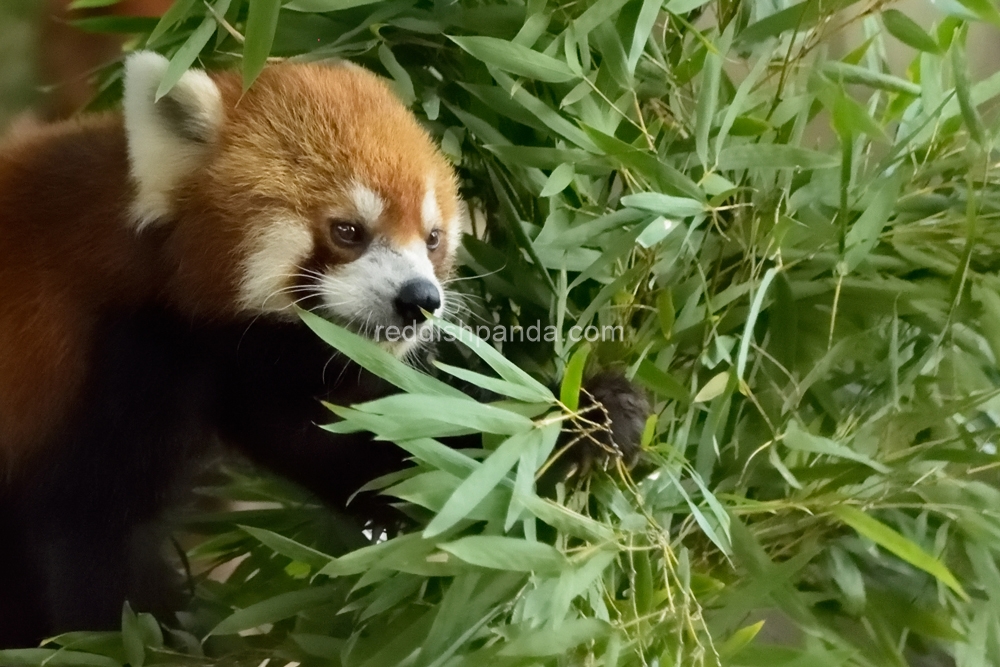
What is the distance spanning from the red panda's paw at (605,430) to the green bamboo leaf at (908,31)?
0.58 metres

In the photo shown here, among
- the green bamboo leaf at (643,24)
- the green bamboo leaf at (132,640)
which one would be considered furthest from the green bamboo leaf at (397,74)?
the green bamboo leaf at (132,640)

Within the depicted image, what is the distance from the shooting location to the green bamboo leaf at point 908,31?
43.6 inches

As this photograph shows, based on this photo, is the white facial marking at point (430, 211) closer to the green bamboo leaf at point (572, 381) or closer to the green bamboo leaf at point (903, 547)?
the green bamboo leaf at point (572, 381)

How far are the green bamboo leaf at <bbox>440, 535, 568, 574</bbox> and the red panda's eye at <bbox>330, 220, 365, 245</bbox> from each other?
19.9 inches

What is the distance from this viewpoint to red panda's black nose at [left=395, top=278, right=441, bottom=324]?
3.79ft

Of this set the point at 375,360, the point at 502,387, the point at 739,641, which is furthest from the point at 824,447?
the point at 375,360

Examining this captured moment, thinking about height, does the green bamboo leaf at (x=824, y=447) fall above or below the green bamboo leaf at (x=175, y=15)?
below

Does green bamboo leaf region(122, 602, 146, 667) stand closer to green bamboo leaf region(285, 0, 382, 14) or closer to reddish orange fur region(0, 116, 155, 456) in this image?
reddish orange fur region(0, 116, 155, 456)

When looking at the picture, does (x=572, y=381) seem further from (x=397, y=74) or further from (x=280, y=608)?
(x=397, y=74)

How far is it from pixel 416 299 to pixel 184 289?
1.10 feet

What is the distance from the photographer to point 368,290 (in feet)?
3.90

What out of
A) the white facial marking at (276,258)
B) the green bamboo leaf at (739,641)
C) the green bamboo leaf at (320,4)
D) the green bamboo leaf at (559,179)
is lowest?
the green bamboo leaf at (739,641)

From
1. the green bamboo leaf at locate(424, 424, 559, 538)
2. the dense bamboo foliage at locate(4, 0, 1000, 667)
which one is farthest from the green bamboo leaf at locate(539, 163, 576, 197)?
the green bamboo leaf at locate(424, 424, 559, 538)

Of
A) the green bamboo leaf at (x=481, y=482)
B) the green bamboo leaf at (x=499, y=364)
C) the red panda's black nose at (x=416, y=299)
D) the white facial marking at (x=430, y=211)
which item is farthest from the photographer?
the white facial marking at (x=430, y=211)
